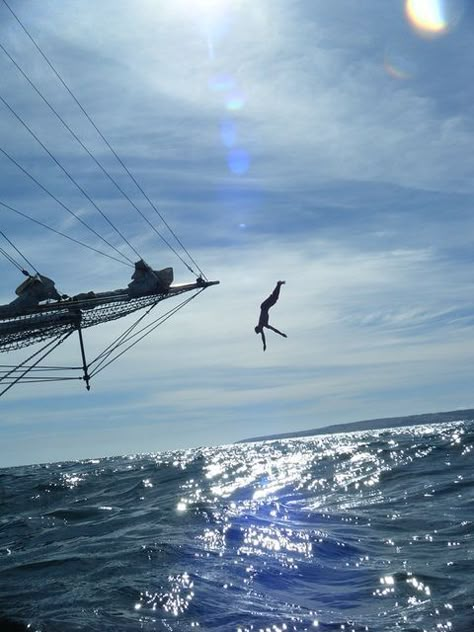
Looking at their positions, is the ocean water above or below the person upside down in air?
below

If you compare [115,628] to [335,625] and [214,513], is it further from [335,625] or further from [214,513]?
[214,513]

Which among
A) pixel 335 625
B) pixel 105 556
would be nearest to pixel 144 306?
pixel 105 556

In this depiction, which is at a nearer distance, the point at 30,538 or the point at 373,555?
the point at 373,555

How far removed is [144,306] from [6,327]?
5.37 metres

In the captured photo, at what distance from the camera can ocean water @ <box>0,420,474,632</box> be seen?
34.7ft

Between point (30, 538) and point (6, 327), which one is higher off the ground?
point (6, 327)

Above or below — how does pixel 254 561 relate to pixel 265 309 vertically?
below

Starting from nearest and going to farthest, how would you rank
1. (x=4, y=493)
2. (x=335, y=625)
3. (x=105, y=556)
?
(x=335, y=625), (x=105, y=556), (x=4, y=493)

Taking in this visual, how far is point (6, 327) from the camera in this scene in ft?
72.2

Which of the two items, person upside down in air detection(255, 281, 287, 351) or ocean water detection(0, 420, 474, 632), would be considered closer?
ocean water detection(0, 420, 474, 632)

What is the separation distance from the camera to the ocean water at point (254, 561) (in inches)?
416

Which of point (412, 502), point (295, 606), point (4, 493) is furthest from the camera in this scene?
point (4, 493)

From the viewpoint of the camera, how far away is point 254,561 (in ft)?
48.1

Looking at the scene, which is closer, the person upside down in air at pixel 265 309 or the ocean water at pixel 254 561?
the ocean water at pixel 254 561
